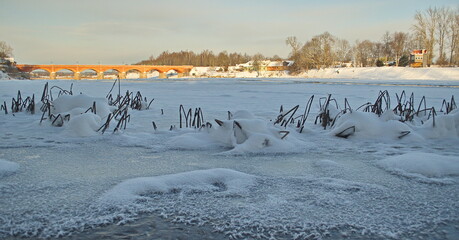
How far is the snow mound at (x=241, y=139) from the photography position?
2318 millimetres

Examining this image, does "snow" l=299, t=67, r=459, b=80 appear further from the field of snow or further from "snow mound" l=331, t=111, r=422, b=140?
the field of snow

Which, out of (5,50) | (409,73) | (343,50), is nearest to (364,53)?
(343,50)

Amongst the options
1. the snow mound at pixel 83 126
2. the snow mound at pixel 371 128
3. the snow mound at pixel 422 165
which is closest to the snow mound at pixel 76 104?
the snow mound at pixel 83 126

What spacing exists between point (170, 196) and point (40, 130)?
Answer: 225 cm

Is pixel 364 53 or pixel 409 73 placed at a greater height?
pixel 364 53

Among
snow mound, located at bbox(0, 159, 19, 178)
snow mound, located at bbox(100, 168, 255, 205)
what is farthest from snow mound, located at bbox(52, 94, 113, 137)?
snow mound, located at bbox(100, 168, 255, 205)

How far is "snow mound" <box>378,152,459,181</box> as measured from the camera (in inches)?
68.9

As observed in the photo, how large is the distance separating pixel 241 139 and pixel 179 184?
3.26 ft

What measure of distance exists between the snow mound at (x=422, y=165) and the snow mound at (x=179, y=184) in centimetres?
85

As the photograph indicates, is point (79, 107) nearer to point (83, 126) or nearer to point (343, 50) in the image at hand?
point (83, 126)

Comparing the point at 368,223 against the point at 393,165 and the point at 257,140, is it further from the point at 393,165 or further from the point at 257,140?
the point at 257,140

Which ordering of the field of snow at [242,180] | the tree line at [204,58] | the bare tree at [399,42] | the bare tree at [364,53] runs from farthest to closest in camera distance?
the tree line at [204,58], the bare tree at [364,53], the bare tree at [399,42], the field of snow at [242,180]

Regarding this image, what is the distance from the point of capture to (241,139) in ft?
8.02

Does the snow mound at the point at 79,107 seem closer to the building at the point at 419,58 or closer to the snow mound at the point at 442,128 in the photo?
the snow mound at the point at 442,128
